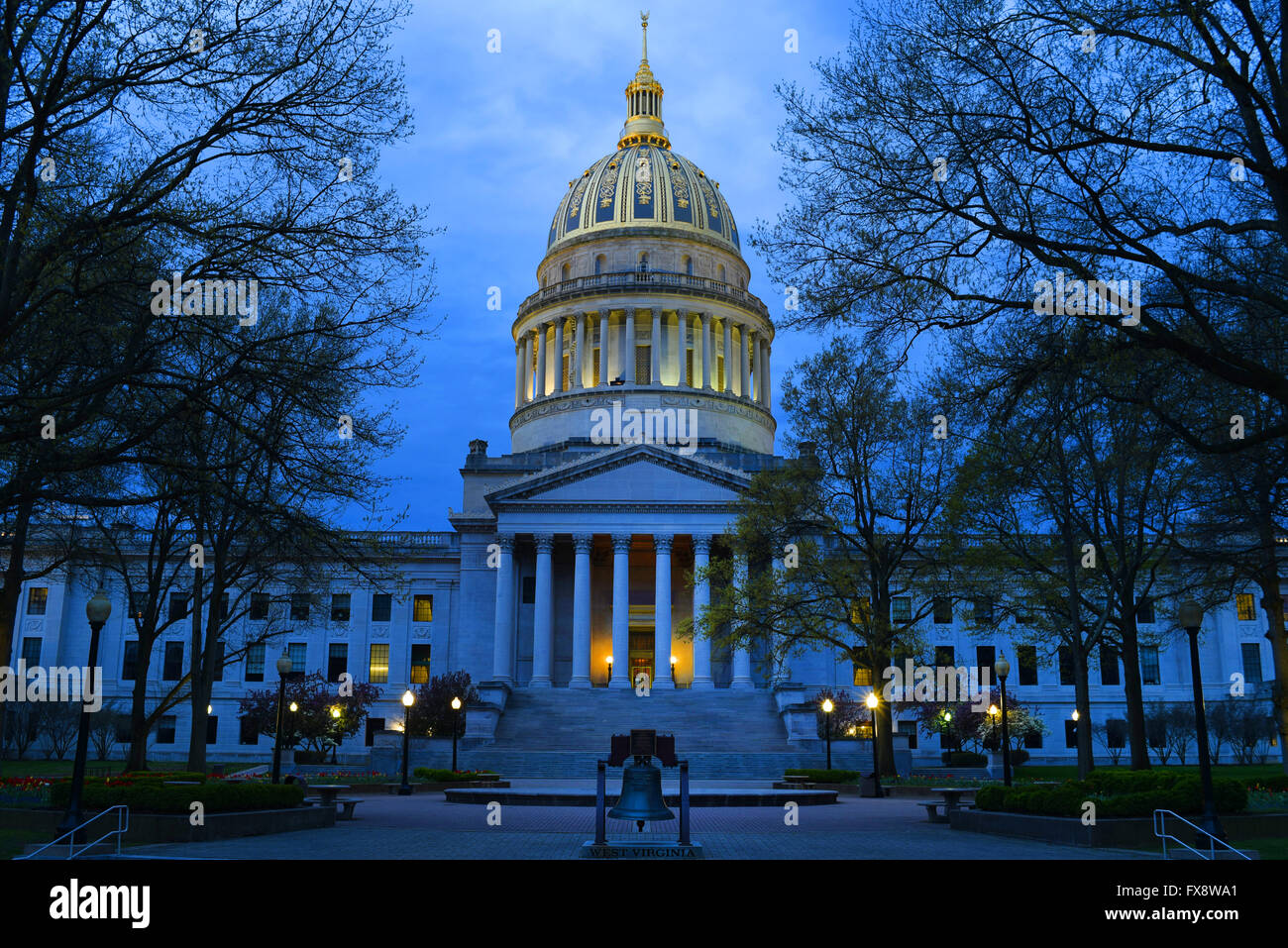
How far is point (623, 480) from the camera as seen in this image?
66.4 m

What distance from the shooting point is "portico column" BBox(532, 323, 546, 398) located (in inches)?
3472

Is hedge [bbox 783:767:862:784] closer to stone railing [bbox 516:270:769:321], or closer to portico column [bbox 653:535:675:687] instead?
portico column [bbox 653:535:675:687]

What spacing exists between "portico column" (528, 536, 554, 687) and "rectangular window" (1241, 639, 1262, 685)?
46.7 meters

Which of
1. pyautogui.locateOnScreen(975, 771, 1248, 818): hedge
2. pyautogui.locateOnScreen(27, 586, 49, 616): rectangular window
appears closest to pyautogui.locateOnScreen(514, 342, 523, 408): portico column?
pyautogui.locateOnScreen(27, 586, 49, 616): rectangular window

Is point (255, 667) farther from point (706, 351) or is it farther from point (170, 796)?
point (170, 796)

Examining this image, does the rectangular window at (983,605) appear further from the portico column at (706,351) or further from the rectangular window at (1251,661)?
the portico column at (706,351)

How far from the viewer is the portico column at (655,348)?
84125 millimetres

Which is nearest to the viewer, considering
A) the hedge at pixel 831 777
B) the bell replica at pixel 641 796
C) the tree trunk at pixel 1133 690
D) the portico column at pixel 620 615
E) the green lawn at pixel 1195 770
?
the bell replica at pixel 641 796

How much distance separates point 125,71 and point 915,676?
154 ft

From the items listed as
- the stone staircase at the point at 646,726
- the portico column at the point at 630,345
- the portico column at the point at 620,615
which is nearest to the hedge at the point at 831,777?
the stone staircase at the point at 646,726

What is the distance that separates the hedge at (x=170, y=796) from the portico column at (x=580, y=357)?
64667 millimetres

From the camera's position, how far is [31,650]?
75938 millimetres

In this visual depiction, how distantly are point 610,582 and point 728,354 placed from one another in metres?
23.8

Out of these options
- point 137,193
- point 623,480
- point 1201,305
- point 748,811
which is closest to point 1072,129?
point 1201,305
